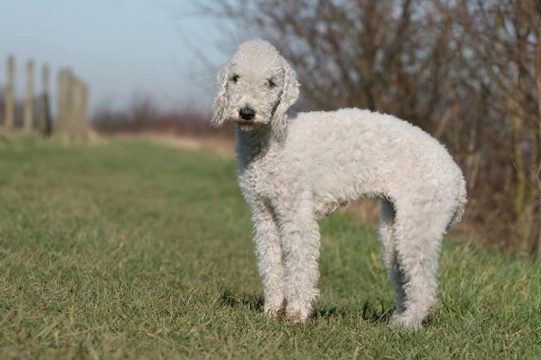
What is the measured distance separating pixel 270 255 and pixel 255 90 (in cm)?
110

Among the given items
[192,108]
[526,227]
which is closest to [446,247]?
[526,227]

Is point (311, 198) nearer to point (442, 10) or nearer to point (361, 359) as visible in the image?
point (361, 359)

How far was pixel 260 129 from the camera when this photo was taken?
4.94 metres

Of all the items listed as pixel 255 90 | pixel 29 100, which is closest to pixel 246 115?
pixel 255 90

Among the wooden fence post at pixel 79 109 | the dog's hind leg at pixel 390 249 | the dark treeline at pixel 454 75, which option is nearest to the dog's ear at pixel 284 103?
the dog's hind leg at pixel 390 249

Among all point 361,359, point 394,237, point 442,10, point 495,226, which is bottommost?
point 495,226

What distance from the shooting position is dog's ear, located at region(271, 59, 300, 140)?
188 inches

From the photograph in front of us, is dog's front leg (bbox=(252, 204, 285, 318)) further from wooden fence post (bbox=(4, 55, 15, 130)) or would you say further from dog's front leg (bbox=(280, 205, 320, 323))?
wooden fence post (bbox=(4, 55, 15, 130))

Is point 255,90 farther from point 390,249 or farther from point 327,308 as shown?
point 327,308

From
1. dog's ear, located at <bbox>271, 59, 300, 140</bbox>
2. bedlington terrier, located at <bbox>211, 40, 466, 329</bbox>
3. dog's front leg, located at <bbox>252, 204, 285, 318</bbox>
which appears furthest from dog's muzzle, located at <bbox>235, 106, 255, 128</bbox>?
dog's front leg, located at <bbox>252, 204, 285, 318</bbox>

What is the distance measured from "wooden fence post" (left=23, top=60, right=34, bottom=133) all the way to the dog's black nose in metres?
22.1

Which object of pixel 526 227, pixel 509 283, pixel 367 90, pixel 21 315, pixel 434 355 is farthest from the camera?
pixel 367 90

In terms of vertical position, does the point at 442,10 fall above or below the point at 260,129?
above

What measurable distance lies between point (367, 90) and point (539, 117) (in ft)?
11.9
